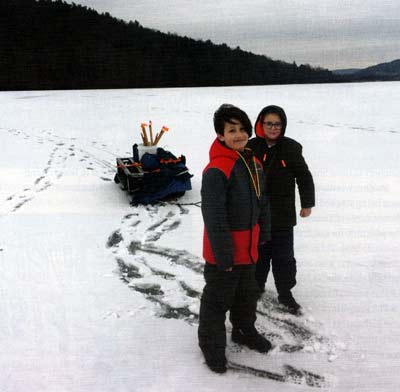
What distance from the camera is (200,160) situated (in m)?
7.25

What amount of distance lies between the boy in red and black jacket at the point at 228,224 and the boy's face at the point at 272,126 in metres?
0.40

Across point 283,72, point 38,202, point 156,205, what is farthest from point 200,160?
point 283,72

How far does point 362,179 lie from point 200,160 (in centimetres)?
262

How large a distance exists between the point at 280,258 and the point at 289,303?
1.06 ft

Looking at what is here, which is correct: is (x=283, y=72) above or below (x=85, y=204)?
above

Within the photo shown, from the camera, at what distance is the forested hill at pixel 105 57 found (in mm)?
47031

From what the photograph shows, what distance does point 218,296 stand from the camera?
83.4 inches

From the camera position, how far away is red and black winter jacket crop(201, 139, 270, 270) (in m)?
1.94

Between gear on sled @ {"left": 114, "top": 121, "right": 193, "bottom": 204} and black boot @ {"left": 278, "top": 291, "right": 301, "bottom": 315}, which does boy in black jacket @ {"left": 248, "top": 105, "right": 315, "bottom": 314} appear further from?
gear on sled @ {"left": 114, "top": 121, "right": 193, "bottom": 204}

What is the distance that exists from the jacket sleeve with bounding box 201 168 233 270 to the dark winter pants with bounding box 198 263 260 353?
131 mm

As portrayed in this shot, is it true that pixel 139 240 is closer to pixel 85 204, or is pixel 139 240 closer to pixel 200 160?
pixel 85 204

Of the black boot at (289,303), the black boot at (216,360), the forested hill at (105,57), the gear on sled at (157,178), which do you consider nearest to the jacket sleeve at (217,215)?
the black boot at (216,360)

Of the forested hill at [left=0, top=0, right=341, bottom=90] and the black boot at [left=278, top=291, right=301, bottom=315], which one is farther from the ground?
the forested hill at [left=0, top=0, right=341, bottom=90]

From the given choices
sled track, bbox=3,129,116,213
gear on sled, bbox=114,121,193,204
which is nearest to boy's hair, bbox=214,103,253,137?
gear on sled, bbox=114,121,193,204
